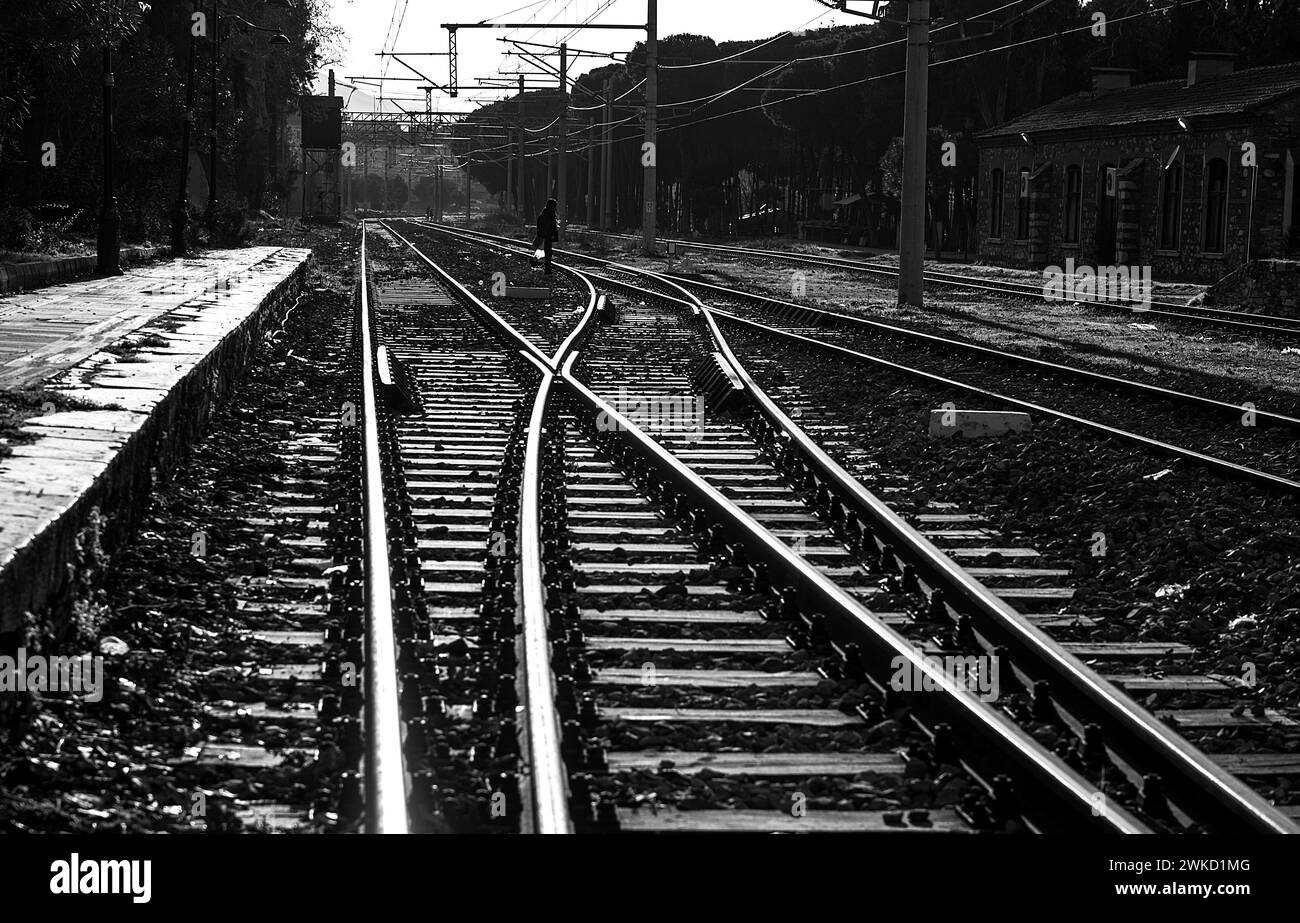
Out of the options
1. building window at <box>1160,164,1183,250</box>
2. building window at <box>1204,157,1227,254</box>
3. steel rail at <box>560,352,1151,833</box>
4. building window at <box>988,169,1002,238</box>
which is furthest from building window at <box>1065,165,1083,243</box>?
steel rail at <box>560,352,1151,833</box>

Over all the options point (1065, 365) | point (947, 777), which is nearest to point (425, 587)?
point (947, 777)

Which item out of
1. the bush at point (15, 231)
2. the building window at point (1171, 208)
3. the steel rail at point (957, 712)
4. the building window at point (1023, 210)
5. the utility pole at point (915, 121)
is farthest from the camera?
the building window at point (1023, 210)

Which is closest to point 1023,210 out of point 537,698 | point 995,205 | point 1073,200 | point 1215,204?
point 1073,200

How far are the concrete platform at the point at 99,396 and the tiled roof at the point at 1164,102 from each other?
871 inches

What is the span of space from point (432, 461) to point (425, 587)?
136 inches

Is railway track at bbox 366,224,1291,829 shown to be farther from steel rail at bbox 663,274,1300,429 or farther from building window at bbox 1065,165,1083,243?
building window at bbox 1065,165,1083,243

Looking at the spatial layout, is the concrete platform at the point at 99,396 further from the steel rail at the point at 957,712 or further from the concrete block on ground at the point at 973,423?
the concrete block on ground at the point at 973,423

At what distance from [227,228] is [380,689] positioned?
1458 inches

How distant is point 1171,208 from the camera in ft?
122

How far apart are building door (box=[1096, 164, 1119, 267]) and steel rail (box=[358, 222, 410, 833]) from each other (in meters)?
33.9

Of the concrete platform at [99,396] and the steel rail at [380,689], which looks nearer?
the steel rail at [380,689]

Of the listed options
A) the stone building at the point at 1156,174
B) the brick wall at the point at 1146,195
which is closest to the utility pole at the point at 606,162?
the brick wall at the point at 1146,195

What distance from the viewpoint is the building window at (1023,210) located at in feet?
145

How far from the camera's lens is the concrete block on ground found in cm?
1170
